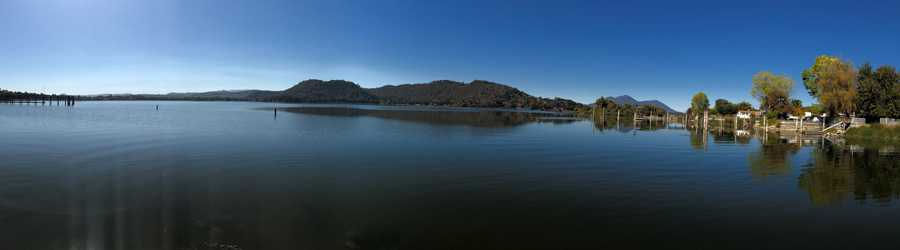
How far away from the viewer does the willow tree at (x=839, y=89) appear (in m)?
42.5

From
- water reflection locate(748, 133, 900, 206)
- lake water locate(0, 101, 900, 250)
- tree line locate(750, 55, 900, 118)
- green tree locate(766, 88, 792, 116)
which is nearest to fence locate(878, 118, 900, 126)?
tree line locate(750, 55, 900, 118)

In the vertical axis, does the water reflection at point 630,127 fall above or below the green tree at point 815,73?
below

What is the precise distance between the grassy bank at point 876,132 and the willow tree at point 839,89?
4.13 metres

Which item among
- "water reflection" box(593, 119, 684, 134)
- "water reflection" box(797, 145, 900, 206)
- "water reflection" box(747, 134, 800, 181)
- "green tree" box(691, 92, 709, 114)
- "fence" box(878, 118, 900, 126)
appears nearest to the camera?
"water reflection" box(797, 145, 900, 206)

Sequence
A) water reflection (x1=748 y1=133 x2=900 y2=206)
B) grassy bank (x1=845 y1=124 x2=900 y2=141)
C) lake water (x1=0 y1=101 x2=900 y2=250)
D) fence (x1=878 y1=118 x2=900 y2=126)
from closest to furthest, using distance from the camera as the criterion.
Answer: lake water (x1=0 y1=101 x2=900 y2=250)
water reflection (x1=748 y1=133 x2=900 y2=206)
grassy bank (x1=845 y1=124 x2=900 y2=141)
fence (x1=878 y1=118 x2=900 y2=126)

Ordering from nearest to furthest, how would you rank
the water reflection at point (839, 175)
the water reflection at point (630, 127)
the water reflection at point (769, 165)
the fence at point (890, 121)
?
1. the water reflection at point (839, 175)
2. the water reflection at point (769, 165)
3. the fence at point (890, 121)
4. the water reflection at point (630, 127)

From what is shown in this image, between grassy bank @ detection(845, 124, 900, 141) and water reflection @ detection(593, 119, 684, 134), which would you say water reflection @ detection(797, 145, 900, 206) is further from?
water reflection @ detection(593, 119, 684, 134)

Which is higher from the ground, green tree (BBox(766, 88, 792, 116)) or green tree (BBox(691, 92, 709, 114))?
green tree (BBox(691, 92, 709, 114))

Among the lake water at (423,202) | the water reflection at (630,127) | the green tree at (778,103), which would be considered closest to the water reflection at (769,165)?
the lake water at (423,202)

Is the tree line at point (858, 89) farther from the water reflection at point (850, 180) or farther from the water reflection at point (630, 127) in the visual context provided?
the water reflection at point (850, 180)

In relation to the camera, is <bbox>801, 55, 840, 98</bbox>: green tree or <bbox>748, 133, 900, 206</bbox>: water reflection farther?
<bbox>801, 55, 840, 98</bbox>: green tree

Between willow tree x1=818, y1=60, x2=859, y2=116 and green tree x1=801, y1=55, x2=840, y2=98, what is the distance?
996 centimetres

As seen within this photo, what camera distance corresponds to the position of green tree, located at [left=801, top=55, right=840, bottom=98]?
5628 cm

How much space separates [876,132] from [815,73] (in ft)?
90.5
